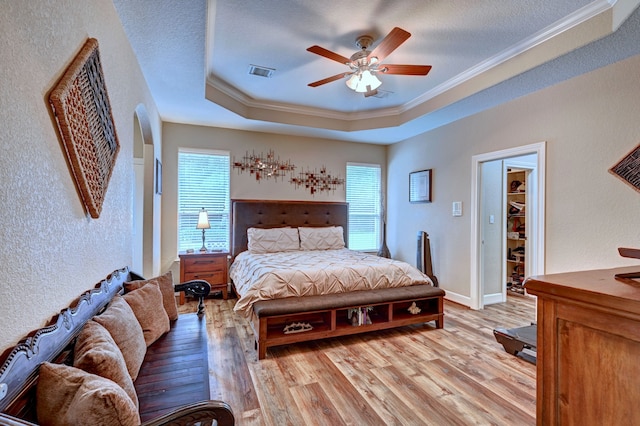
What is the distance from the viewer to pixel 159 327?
1922 millimetres

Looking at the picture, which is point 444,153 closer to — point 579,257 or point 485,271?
point 485,271

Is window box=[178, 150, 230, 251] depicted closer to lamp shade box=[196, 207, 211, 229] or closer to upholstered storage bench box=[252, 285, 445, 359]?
lamp shade box=[196, 207, 211, 229]

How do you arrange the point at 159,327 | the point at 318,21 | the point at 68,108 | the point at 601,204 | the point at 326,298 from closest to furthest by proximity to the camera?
the point at 68,108 → the point at 159,327 → the point at 318,21 → the point at 601,204 → the point at 326,298

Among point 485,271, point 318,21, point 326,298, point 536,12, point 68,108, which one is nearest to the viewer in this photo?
point 68,108

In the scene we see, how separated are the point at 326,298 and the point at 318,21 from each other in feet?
7.83

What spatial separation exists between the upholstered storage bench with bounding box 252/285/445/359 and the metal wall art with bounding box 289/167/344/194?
2.49m

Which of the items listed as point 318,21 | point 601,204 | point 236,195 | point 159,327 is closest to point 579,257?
point 601,204

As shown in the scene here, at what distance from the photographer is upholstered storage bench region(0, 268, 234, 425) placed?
85cm

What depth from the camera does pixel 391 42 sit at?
2227mm

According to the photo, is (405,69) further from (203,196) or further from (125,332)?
(203,196)

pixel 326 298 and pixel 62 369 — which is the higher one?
pixel 62 369

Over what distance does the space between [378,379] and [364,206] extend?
3.66 m

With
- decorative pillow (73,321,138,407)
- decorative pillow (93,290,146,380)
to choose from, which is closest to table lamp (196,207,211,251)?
decorative pillow (93,290,146,380)

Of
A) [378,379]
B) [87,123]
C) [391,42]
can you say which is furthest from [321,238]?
[87,123]
